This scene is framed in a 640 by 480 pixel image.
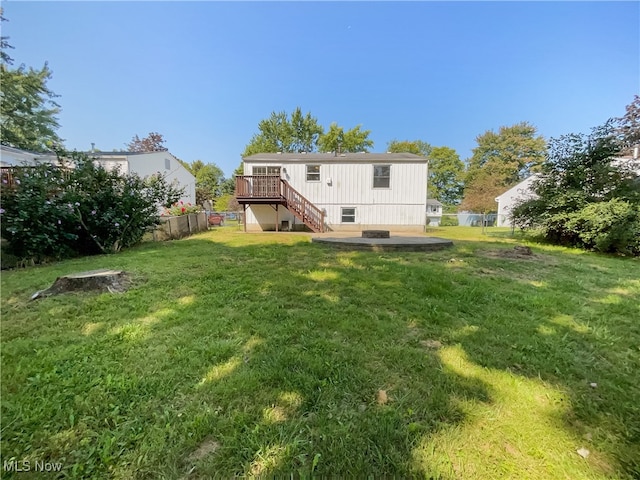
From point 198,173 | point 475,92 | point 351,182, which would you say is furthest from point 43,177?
point 198,173

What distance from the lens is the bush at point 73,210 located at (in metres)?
5.63

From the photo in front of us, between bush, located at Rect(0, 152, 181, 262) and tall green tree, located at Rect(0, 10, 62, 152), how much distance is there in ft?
68.1

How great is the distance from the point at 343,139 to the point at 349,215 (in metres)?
20.3

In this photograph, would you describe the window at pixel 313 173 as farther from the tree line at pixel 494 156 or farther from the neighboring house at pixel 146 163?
the neighboring house at pixel 146 163

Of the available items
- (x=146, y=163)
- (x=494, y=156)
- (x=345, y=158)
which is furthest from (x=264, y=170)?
(x=494, y=156)

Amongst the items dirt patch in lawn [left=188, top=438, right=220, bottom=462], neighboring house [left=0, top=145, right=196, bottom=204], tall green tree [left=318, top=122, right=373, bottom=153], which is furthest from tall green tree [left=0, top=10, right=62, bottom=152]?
dirt patch in lawn [left=188, top=438, right=220, bottom=462]

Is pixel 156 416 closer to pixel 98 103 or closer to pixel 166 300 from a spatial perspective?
pixel 166 300

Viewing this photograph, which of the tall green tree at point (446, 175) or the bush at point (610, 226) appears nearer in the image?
the bush at point (610, 226)

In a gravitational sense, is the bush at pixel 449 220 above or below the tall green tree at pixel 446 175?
below

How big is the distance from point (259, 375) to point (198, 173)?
144 ft

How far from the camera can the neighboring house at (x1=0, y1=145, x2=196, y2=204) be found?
45.6 ft

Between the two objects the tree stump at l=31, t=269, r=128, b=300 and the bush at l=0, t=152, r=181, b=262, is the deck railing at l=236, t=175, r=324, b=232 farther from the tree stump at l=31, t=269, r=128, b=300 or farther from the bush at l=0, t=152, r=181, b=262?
the tree stump at l=31, t=269, r=128, b=300

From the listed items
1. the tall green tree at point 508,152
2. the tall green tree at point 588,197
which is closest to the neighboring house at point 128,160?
the tall green tree at point 588,197

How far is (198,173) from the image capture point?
40.9 m
